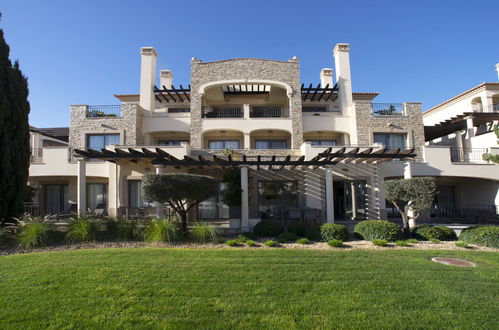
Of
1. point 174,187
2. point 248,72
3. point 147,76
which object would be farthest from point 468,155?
point 147,76

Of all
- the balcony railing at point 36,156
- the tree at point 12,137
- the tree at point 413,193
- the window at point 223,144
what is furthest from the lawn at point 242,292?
the balcony railing at point 36,156

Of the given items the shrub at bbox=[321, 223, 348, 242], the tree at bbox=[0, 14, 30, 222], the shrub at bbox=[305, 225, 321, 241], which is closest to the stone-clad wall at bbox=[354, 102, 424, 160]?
the shrub at bbox=[321, 223, 348, 242]

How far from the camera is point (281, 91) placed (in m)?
20.5

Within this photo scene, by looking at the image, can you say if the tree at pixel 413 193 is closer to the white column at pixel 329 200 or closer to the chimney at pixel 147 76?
the white column at pixel 329 200

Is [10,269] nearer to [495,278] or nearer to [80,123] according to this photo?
[495,278]

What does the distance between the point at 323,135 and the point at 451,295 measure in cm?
1545

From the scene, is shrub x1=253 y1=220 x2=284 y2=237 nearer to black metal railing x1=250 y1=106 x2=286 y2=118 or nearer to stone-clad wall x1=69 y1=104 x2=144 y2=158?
black metal railing x1=250 y1=106 x2=286 y2=118

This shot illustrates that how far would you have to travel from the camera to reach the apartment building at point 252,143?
51.3 ft

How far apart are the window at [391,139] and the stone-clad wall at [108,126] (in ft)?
54.3

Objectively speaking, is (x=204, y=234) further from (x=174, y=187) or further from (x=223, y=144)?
(x=223, y=144)

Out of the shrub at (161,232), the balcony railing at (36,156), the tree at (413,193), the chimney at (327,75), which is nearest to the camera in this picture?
the shrub at (161,232)

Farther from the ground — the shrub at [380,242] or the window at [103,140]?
the window at [103,140]

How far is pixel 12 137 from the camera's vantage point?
11.8 metres

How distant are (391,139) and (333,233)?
1126 centimetres
